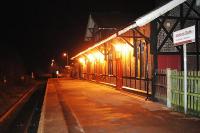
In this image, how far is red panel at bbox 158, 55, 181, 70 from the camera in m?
15.0

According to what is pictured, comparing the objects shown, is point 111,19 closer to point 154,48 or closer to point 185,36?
point 154,48

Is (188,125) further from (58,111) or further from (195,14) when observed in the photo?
(195,14)

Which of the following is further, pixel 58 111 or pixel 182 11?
pixel 182 11

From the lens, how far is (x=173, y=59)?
15656mm

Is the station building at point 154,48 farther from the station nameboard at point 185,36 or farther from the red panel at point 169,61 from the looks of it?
the station nameboard at point 185,36

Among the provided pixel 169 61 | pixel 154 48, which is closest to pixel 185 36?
pixel 154 48

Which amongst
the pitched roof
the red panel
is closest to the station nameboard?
the red panel

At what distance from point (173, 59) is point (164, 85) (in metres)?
3.00

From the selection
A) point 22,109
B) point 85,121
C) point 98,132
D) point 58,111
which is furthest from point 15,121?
point 98,132

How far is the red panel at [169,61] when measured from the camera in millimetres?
15039

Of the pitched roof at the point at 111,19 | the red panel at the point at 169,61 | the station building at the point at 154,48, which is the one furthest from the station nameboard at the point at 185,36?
the pitched roof at the point at 111,19

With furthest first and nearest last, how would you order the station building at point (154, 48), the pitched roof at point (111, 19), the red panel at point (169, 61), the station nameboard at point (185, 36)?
the pitched roof at point (111, 19), the red panel at point (169, 61), the station building at point (154, 48), the station nameboard at point (185, 36)

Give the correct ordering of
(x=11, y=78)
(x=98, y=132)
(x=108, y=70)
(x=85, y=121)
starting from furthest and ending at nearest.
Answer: (x=11, y=78) → (x=108, y=70) → (x=85, y=121) → (x=98, y=132)

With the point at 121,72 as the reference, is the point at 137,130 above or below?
below
